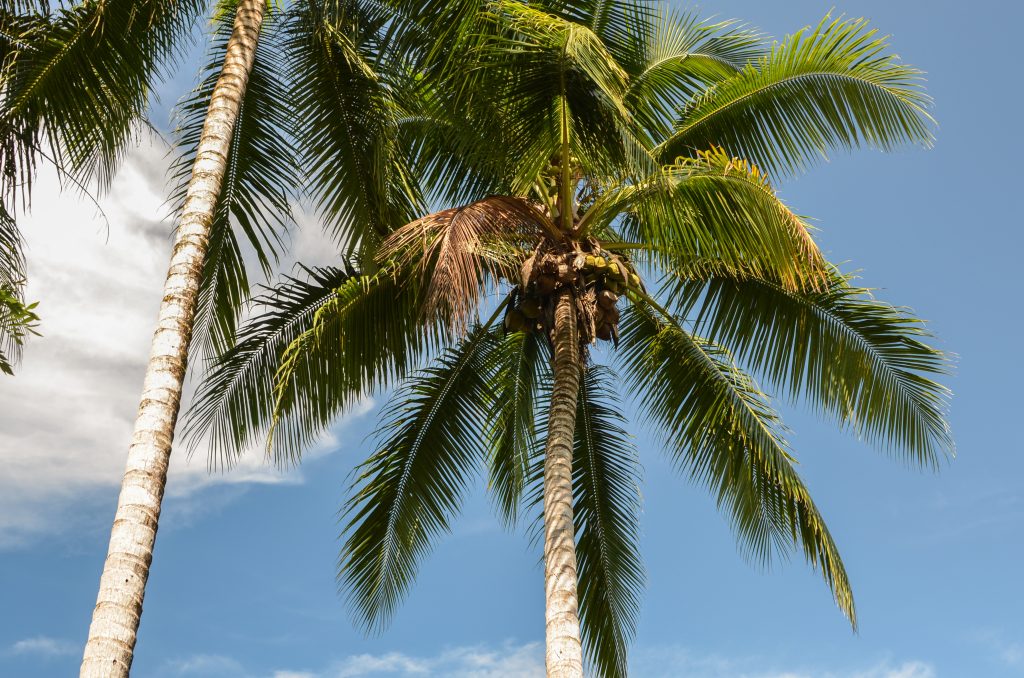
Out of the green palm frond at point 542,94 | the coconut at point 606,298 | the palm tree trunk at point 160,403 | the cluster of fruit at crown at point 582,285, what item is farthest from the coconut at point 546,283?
the palm tree trunk at point 160,403

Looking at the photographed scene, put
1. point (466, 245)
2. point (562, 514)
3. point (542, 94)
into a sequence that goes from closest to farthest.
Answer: point (466, 245)
point (562, 514)
point (542, 94)

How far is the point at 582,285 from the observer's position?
8688mm

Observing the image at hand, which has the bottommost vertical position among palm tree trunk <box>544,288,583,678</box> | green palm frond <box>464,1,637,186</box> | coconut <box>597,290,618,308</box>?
palm tree trunk <box>544,288,583,678</box>

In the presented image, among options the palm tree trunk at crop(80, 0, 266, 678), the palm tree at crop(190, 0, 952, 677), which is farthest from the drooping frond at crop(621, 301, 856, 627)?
the palm tree trunk at crop(80, 0, 266, 678)

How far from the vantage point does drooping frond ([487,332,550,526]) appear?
1071 cm

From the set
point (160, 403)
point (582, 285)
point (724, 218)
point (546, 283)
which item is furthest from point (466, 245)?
point (160, 403)

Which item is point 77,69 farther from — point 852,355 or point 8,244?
point 852,355

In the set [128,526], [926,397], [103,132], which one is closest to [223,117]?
[103,132]

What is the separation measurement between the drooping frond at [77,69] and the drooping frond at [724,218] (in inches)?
175

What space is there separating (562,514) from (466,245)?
2171mm

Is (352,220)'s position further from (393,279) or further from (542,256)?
(542,256)

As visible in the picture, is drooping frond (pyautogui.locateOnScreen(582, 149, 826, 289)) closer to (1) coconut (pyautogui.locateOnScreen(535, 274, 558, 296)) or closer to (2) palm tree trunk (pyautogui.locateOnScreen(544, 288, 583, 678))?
(1) coconut (pyautogui.locateOnScreen(535, 274, 558, 296))

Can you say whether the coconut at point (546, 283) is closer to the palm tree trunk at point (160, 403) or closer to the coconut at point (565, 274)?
the coconut at point (565, 274)

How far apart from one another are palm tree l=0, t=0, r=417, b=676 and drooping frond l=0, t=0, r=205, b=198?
0.5 inches
